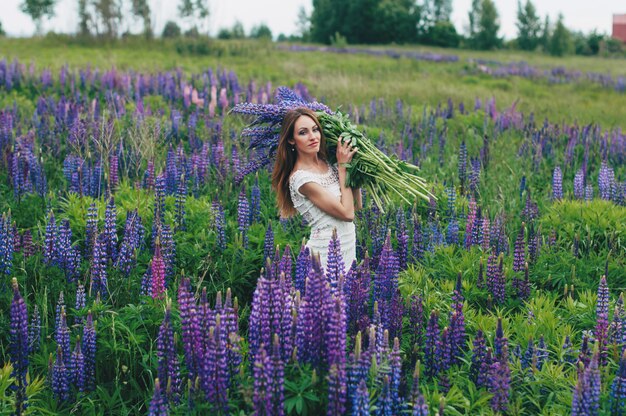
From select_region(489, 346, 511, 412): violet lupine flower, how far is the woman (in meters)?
1.68

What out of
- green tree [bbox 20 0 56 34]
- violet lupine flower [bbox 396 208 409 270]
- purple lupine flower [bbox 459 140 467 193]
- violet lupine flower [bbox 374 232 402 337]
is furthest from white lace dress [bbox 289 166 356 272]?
green tree [bbox 20 0 56 34]

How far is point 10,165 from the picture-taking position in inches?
258

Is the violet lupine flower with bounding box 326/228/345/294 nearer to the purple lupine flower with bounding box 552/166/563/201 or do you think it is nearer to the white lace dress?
the white lace dress

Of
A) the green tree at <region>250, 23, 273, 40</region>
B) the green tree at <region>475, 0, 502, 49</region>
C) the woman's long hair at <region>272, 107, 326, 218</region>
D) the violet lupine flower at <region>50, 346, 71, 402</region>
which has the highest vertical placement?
the green tree at <region>250, 23, 273, 40</region>

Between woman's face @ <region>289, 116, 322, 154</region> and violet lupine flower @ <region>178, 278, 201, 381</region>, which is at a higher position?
woman's face @ <region>289, 116, 322, 154</region>

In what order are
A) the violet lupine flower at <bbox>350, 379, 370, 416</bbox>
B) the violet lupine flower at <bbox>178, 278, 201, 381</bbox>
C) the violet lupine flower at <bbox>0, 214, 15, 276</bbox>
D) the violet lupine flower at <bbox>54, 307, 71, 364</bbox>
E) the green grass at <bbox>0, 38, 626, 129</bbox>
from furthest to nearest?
the green grass at <bbox>0, 38, 626, 129</bbox>, the violet lupine flower at <bbox>0, 214, 15, 276</bbox>, the violet lupine flower at <bbox>54, 307, 71, 364</bbox>, the violet lupine flower at <bbox>178, 278, 201, 381</bbox>, the violet lupine flower at <bbox>350, 379, 370, 416</bbox>

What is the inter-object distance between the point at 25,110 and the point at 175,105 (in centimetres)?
229

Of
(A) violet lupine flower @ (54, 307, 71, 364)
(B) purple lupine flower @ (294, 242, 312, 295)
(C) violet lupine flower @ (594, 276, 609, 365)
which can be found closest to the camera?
(A) violet lupine flower @ (54, 307, 71, 364)

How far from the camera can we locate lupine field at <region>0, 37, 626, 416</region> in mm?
2947

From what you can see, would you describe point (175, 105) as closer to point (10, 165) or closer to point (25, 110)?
point (25, 110)

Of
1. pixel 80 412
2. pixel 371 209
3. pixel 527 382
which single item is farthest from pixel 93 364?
pixel 371 209

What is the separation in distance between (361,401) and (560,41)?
50.7 m

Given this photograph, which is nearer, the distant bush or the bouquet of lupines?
the bouquet of lupines

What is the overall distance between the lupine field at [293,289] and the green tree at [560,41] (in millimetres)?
42529
